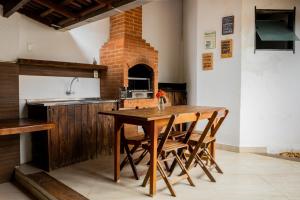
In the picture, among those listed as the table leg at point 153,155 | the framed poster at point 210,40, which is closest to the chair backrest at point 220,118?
the table leg at point 153,155

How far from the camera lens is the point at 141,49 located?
15.3 ft

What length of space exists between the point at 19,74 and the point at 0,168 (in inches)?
50.9

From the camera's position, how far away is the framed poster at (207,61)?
15.9 ft

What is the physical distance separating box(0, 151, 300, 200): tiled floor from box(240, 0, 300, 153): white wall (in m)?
0.84

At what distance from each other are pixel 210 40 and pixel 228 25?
0.43m

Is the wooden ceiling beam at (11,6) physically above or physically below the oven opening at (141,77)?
above

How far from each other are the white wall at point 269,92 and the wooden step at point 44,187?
3172 millimetres

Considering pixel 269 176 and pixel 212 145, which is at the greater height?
pixel 212 145

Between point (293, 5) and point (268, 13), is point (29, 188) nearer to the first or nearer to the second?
point (268, 13)

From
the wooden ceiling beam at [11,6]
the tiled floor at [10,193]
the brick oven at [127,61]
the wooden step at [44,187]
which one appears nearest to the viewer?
the wooden step at [44,187]

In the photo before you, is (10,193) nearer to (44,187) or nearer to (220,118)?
(44,187)

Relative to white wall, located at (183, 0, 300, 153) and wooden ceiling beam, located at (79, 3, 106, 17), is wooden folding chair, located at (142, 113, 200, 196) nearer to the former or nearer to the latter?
wooden ceiling beam, located at (79, 3, 106, 17)

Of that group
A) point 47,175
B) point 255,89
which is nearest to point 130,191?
point 47,175

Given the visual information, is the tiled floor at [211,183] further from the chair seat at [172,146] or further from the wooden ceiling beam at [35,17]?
the wooden ceiling beam at [35,17]
